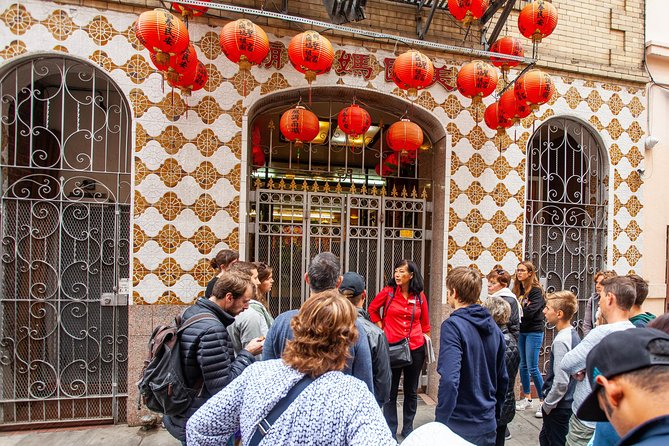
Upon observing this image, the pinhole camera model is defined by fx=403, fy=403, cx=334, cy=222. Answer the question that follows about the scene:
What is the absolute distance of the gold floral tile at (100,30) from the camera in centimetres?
505

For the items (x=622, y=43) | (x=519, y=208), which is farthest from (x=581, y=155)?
(x=622, y=43)

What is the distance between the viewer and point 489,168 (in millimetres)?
6238

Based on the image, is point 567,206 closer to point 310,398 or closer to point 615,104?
point 615,104

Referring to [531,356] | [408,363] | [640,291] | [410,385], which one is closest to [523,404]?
[531,356]

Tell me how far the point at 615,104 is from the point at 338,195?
496 centimetres

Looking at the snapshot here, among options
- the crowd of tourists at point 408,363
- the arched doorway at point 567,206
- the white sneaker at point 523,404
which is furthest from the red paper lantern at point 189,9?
the white sneaker at point 523,404

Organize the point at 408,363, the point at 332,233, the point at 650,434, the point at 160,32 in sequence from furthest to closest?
the point at 332,233 < the point at 408,363 < the point at 160,32 < the point at 650,434

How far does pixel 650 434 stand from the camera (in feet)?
3.81

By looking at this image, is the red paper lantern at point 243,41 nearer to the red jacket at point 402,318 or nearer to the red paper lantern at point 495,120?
the red jacket at point 402,318

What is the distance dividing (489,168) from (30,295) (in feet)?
21.2

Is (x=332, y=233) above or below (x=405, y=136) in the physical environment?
below

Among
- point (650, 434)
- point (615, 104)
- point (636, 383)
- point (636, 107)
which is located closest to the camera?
point (650, 434)

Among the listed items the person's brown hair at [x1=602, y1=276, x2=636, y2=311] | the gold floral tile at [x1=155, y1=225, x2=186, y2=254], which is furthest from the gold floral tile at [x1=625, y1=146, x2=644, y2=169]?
the gold floral tile at [x1=155, y1=225, x2=186, y2=254]

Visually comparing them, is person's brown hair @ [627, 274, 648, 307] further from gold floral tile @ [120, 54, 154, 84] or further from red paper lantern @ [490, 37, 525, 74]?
gold floral tile @ [120, 54, 154, 84]
